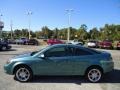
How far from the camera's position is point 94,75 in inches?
402

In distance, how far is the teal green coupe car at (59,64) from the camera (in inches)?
396

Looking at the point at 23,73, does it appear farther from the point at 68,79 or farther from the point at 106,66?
the point at 106,66

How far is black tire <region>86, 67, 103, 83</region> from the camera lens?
10195 millimetres

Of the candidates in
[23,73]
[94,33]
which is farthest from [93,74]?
[94,33]

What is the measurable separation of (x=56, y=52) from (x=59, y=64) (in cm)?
52

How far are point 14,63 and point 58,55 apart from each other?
5.59 ft

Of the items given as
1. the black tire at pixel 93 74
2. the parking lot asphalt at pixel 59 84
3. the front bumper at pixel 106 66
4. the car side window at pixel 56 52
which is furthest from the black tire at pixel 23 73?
the front bumper at pixel 106 66

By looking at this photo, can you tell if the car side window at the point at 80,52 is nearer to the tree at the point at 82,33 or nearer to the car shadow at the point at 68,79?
the car shadow at the point at 68,79

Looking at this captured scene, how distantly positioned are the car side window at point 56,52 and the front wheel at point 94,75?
1218 millimetres

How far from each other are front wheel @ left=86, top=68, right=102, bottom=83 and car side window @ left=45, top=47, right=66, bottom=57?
122cm

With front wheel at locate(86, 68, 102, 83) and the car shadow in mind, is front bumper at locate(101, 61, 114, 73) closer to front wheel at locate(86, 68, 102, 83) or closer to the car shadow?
front wheel at locate(86, 68, 102, 83)

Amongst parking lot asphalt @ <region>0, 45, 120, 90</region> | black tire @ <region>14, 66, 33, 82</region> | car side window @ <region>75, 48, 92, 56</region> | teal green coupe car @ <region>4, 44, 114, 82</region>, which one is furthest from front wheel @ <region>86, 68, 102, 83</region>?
black tire @ <region>14, 66, 33, 82</region>

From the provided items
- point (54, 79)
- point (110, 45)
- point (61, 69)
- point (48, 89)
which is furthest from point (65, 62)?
point (110, 45)

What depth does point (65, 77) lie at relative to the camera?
36.2ft
